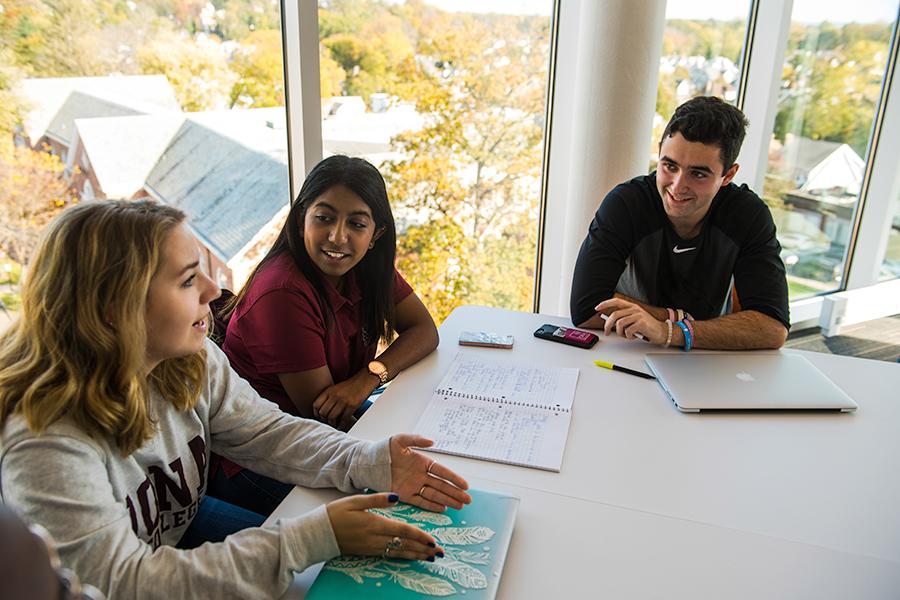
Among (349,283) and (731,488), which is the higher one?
(349,283)

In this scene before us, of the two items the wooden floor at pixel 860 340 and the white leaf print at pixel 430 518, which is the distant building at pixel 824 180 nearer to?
the wooden floor at pixel 860 340

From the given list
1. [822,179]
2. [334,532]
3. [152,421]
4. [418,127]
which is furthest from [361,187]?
[822,179]

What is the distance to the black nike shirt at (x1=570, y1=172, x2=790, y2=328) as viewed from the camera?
73.1 inches

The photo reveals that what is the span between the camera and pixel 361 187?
5.23 ft

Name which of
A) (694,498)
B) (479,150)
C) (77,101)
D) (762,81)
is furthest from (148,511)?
(762,81)

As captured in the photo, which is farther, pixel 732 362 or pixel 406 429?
pixel 732 362

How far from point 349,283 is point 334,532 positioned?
2.90 ft

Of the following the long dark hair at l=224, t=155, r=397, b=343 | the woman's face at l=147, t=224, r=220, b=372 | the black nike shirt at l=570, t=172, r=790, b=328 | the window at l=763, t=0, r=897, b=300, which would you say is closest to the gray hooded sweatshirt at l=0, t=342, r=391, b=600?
the woman's face at l=147, t=224, r=220, b=372

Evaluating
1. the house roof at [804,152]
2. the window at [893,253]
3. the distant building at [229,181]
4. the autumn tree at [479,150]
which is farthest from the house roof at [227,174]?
the window at [893,253]

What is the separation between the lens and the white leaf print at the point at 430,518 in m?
0.98

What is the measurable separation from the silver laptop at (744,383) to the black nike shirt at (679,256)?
0.93 feet

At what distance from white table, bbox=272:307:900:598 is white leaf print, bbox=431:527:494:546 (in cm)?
4

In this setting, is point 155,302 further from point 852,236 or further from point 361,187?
point 852,236

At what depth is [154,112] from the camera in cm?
214
